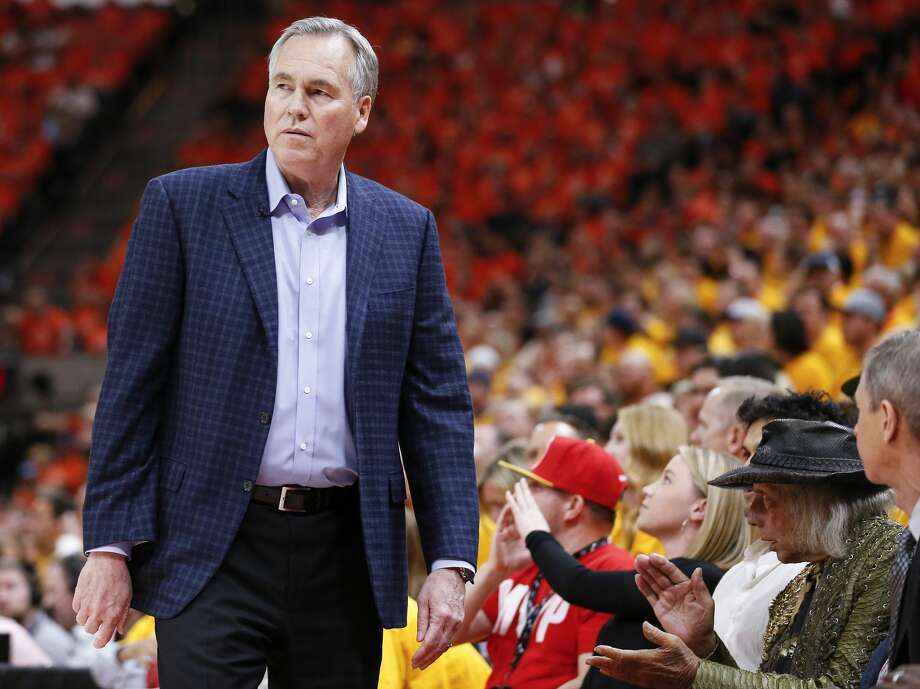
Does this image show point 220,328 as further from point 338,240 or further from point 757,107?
point 757,107

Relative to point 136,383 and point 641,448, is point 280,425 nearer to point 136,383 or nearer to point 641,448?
point 136,383

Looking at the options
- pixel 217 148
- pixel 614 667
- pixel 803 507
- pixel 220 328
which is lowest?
pixel 614 667

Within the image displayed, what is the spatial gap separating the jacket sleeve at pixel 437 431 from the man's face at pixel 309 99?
32 cm

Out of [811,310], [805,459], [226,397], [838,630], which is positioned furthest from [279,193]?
[811,310]

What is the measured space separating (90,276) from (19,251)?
120 centimetres

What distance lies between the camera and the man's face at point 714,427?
4551 millimetres

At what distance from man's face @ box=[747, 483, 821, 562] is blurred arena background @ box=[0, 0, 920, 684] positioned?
2527 mm

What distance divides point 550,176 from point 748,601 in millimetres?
12589

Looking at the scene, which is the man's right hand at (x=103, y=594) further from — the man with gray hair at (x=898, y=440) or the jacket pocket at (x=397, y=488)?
the man with gray hair at (x=898, y=440)

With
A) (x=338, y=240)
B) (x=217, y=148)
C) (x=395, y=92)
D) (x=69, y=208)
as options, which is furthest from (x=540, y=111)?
(x=338, y=240)

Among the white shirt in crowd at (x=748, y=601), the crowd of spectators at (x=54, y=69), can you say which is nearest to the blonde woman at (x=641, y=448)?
the white shirt in crowd at (x=748, y=601)

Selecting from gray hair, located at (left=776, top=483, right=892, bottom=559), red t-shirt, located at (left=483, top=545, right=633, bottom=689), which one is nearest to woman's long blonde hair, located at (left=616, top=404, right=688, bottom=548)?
red t-shirt, located at (left=483, top=545, right=633, bottom=689)

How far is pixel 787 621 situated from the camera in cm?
313

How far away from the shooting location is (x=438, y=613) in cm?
268
